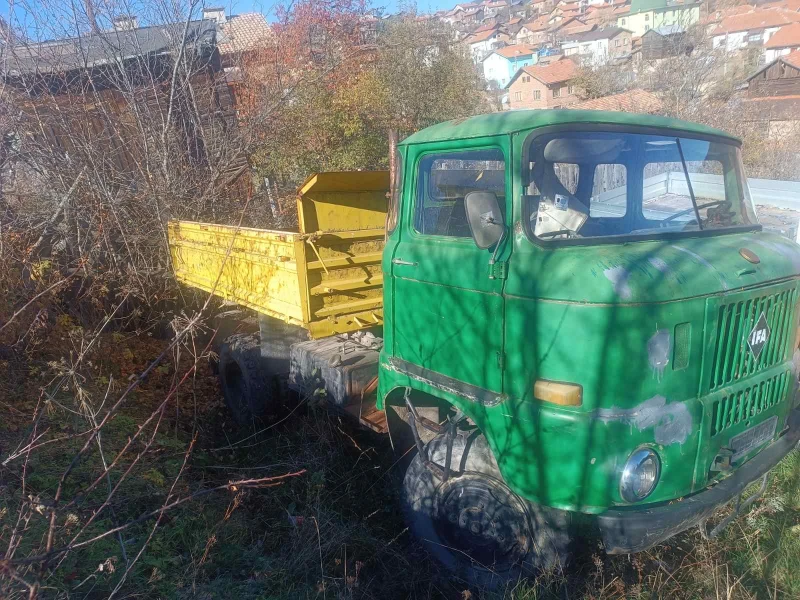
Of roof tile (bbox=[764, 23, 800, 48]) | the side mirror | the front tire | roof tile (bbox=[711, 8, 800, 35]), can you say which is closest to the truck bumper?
the front tire

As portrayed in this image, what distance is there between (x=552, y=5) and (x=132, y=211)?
310 feet

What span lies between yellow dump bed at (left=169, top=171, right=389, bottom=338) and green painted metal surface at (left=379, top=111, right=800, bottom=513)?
1.29 metres

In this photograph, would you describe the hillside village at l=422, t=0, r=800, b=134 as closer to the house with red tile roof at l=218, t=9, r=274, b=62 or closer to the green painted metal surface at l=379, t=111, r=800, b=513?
the house with red tile roof at l=218, t=9, r=274, b=62

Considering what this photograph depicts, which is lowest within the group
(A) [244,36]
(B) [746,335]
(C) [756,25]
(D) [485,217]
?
(B) [746,335]

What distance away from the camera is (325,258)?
173 inches

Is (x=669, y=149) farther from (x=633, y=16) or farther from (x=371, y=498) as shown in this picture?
(x=633, y=16)

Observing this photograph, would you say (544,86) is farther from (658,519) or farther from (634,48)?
(658,519)

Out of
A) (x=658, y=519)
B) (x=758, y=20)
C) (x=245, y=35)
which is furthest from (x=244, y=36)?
(x=758, y=20)

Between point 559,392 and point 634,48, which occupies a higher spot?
point 634,48

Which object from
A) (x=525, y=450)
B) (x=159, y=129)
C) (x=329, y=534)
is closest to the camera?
(x=525, y=450)

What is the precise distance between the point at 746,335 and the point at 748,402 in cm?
37

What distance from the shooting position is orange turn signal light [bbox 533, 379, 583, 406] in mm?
2553

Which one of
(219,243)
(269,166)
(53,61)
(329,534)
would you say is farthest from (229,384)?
(269,166)

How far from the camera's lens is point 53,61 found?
7.93m
